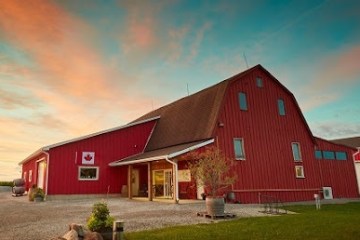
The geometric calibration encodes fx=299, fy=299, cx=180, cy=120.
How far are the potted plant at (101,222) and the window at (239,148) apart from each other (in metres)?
12.5

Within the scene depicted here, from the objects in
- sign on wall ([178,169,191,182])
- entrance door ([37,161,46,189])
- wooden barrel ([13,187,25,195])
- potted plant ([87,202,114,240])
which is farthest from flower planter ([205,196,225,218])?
wooden barrel ([13,187,25,195])

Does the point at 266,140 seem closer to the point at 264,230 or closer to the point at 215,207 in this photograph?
the point at 215,207

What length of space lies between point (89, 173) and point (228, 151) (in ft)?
32.7

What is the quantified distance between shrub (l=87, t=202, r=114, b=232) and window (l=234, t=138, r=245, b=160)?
12509mm

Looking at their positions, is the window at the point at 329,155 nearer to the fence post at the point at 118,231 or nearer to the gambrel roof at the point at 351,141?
the gambrel roof at the point at 351,141

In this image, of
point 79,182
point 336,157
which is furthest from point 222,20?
point 336,157

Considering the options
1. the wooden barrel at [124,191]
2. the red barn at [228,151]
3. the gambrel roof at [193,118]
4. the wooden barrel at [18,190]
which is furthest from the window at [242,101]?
the wooden barrel at [18,190]

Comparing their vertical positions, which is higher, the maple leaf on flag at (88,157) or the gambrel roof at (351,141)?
the gambrel roof at (351,141)

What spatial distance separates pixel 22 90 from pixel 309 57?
15.5 meters

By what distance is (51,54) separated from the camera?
46.9 feet

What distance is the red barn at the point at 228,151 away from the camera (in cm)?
1889

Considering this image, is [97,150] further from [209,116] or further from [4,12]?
[4,12]

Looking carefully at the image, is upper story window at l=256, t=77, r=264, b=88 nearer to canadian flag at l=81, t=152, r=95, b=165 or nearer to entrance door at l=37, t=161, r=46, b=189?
canadian flag at l=81, t=152, r=95, b=165

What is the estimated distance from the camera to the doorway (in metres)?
19.9
